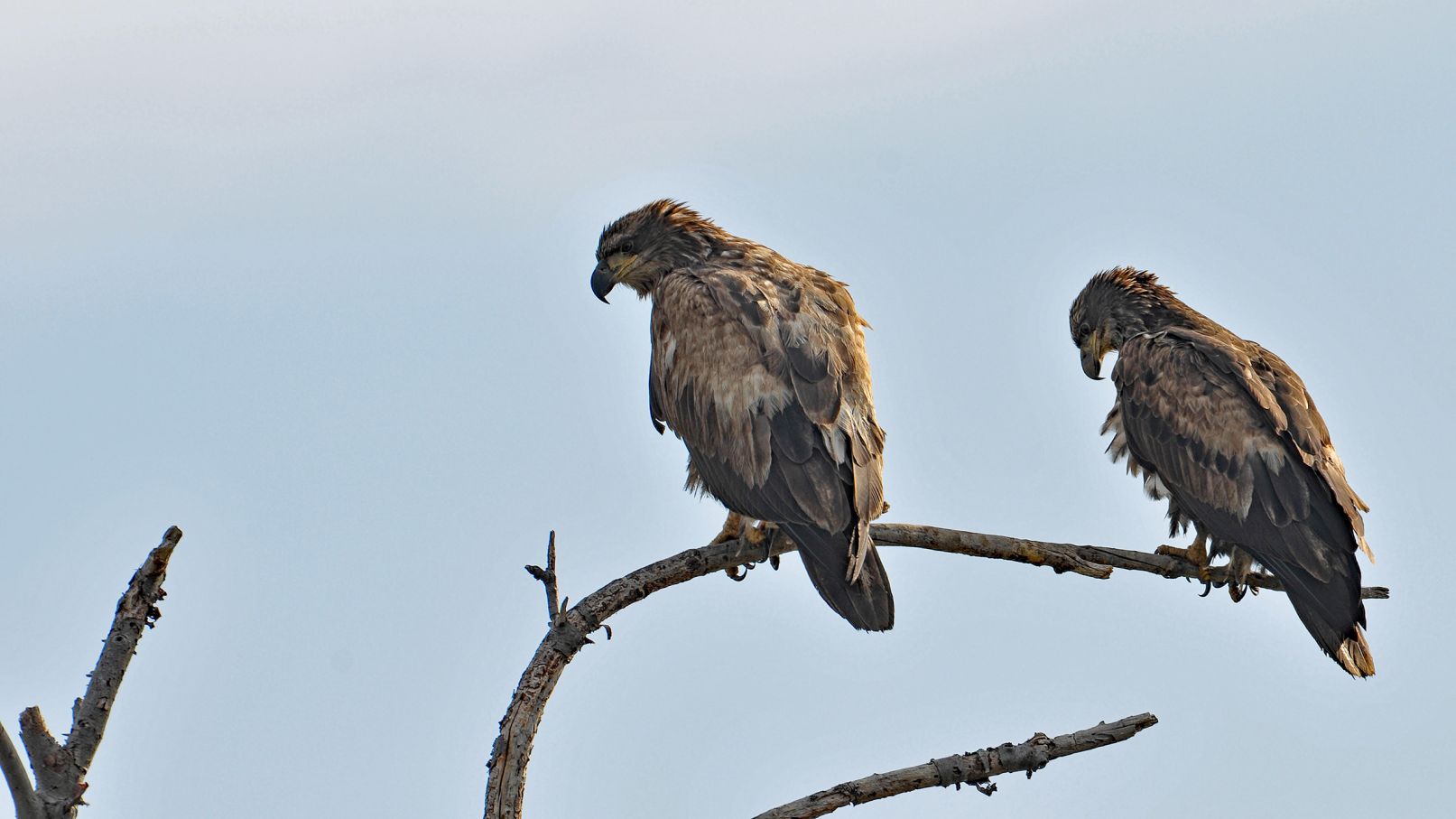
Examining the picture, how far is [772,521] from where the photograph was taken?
8.58 metres

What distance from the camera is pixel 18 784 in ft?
20.9

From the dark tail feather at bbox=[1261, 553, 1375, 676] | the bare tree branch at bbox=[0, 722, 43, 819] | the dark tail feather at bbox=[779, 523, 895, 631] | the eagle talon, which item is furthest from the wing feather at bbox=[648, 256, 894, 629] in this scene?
the bare tree branch at bbox=[0, 722, 43, 819]

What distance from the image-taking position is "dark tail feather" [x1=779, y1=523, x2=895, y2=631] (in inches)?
319

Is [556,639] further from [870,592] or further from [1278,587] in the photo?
[1278,587]

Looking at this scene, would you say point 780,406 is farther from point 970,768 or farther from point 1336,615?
point 1336,615

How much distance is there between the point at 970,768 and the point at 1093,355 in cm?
601

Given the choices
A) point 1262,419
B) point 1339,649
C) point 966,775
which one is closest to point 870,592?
point 966,775

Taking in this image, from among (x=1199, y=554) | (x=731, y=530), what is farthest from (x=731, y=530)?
(x=1199, y=554)

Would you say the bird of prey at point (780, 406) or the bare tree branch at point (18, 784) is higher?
the bird of prey at point (780, 406)

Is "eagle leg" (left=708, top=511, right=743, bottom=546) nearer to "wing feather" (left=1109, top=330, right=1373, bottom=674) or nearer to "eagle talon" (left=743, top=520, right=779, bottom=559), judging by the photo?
"eagle talon" (left=743, top=520, right=779, bottom=559)

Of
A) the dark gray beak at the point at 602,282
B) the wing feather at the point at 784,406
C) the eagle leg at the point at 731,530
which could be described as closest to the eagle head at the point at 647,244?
the dark gray beak at the point at 602,282

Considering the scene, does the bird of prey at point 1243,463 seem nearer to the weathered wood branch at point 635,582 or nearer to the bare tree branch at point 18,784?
the weathered wood branch at point 635,582

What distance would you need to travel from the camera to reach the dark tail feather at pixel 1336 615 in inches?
378

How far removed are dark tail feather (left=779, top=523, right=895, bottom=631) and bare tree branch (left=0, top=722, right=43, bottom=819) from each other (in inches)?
142
